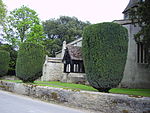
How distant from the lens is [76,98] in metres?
9.07

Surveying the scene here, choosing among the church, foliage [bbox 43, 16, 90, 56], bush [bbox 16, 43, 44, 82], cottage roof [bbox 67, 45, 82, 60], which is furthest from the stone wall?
foliage [bbox 43, 16, 90, 56]

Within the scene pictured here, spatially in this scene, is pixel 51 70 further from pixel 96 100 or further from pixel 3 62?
pixel 96 100

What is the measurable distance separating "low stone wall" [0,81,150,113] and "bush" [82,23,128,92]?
2.33 m

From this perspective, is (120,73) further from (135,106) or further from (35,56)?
(35,56)

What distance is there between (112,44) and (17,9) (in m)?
27.9

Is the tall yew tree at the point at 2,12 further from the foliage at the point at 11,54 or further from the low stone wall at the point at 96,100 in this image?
the low stone wall at the point at 96,100

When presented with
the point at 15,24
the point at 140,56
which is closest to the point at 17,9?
the point at 15,24

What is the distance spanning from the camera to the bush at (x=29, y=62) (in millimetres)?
16406

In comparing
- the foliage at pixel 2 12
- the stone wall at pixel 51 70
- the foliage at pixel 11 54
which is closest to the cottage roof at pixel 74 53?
the stone wall at pixel 51 70

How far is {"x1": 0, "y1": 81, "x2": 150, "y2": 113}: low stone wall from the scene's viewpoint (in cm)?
692

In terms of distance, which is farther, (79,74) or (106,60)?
(79,74)

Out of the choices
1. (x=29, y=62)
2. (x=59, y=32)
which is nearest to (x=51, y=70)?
(x=29, y=62)

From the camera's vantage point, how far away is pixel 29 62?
1647cm

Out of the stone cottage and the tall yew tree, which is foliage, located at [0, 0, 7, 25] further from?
the stone cottage
